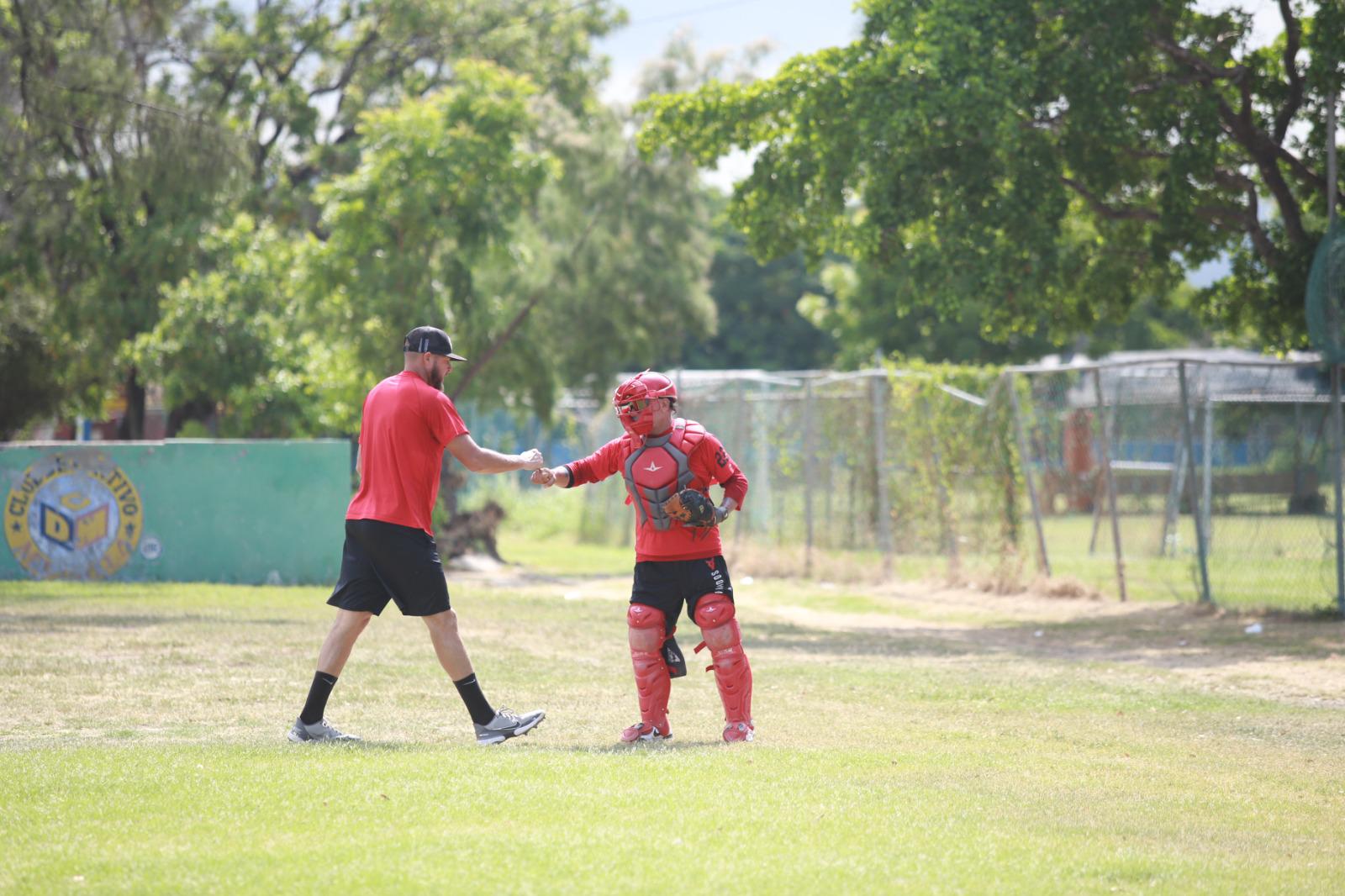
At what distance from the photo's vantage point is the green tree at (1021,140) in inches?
563

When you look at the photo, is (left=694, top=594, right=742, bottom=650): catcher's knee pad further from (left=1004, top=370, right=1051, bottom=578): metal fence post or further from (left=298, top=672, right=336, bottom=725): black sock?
(left=1004, top=370, right=1051, bottom=578): metal fence post

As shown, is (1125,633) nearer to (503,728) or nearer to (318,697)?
(503,728)

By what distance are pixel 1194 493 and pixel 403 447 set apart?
9.83 m

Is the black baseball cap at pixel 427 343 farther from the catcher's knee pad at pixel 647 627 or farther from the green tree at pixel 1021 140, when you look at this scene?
the green tree at pixel 1021 140

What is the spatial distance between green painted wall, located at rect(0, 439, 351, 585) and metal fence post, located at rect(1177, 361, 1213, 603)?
8.61 metres

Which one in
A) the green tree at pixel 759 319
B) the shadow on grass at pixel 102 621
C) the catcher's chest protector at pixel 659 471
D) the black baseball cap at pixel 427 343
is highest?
the green tree at pixel 759 319

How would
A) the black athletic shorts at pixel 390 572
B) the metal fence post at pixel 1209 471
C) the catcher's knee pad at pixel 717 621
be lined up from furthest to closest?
the metal fence post at pixel 1209 471 → the catcher's knee pad at pixel 717 621 → the black athletic shorts at pixel 390 572

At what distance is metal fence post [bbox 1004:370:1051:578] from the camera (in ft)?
55.9

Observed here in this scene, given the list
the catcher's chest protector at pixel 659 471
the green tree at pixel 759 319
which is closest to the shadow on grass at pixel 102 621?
the catcher's chest protector at pixel 659 471

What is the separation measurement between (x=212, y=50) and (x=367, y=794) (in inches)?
987

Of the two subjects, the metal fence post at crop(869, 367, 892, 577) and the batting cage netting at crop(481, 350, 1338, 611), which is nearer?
the batting cage netting at crop(481, 350, 1338, 611)

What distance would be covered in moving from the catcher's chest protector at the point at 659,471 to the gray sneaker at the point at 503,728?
1150 millimetres

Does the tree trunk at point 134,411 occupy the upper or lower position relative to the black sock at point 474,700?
upper

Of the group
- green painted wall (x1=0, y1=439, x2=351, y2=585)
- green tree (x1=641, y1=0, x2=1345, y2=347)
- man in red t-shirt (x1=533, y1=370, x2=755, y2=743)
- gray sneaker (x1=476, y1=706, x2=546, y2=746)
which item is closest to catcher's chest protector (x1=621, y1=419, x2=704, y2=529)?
man in red t-shirt (x1=533, y1=370, x2=755, y2=743)
